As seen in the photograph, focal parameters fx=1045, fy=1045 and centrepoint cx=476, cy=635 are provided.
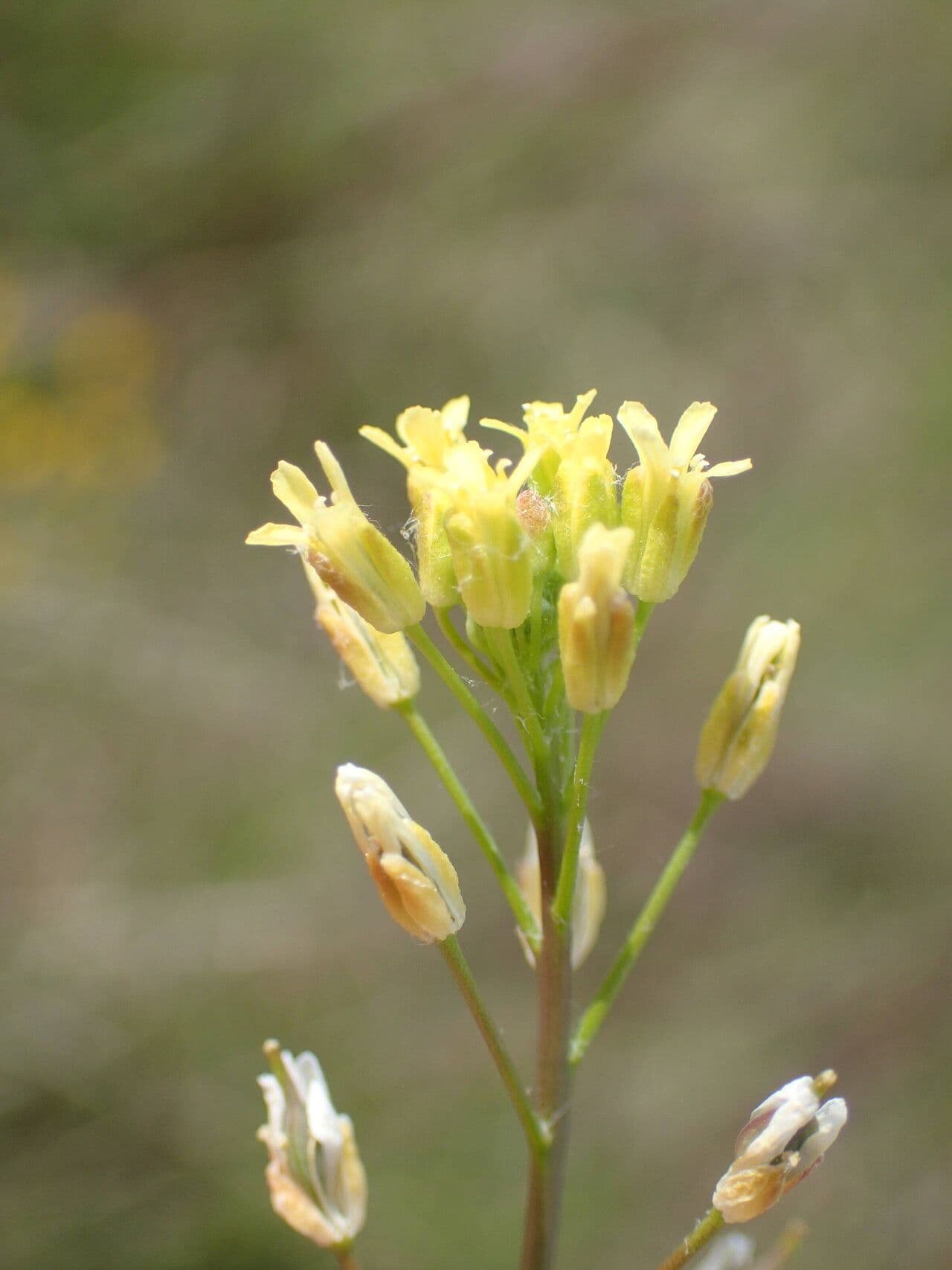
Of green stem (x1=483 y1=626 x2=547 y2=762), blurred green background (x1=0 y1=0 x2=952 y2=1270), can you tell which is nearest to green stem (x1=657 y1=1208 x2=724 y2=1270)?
green stem (x1=483 y1=626 x2=547 y2=762)

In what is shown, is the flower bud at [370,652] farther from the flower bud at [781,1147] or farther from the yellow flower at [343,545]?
the flower bud at [781,1147]

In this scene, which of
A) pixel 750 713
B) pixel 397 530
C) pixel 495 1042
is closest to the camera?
pixel 495 1042

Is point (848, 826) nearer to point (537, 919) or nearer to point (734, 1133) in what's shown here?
point (734, 1133)

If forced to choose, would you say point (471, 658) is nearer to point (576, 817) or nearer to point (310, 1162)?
point (576, 817)

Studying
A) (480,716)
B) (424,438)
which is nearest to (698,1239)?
(480,716)

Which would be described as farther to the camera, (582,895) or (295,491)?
(582,895)

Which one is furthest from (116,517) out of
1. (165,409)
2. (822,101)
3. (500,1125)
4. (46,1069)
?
(822,101)

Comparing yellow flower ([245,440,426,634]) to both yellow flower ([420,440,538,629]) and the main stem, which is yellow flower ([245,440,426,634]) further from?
the main stem
